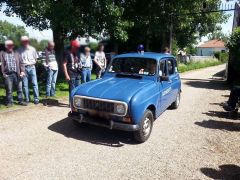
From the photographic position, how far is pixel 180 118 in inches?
317

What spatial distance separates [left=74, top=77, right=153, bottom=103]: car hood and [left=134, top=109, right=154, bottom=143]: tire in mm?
574

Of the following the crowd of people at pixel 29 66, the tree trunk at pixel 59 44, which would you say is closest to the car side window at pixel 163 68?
the crowd of people at pixel 29 66

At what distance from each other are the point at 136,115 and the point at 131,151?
722 millimetres

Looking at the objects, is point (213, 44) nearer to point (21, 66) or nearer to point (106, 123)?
point (21, 66)

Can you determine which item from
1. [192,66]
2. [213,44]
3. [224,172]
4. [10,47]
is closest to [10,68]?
[10,47]

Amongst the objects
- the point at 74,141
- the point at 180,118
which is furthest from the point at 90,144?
the point at 180,118

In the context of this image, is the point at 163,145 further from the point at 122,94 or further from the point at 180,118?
the point at 180,118

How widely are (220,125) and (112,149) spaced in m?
3.50

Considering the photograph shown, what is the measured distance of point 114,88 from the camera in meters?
6.04

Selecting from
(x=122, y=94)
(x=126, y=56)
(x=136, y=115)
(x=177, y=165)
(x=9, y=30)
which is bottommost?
(x=177, y=165)

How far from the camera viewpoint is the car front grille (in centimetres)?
563

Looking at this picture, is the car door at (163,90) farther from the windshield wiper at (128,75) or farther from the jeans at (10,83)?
the jeans at (10,83)

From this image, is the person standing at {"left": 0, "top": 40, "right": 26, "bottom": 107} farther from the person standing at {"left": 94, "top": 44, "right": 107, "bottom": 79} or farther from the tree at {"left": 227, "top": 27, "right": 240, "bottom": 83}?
the tree at {"left": 227, "top": 27, "right": 240, "bottom": 83}

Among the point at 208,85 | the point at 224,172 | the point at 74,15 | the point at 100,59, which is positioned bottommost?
the point at 224,172
